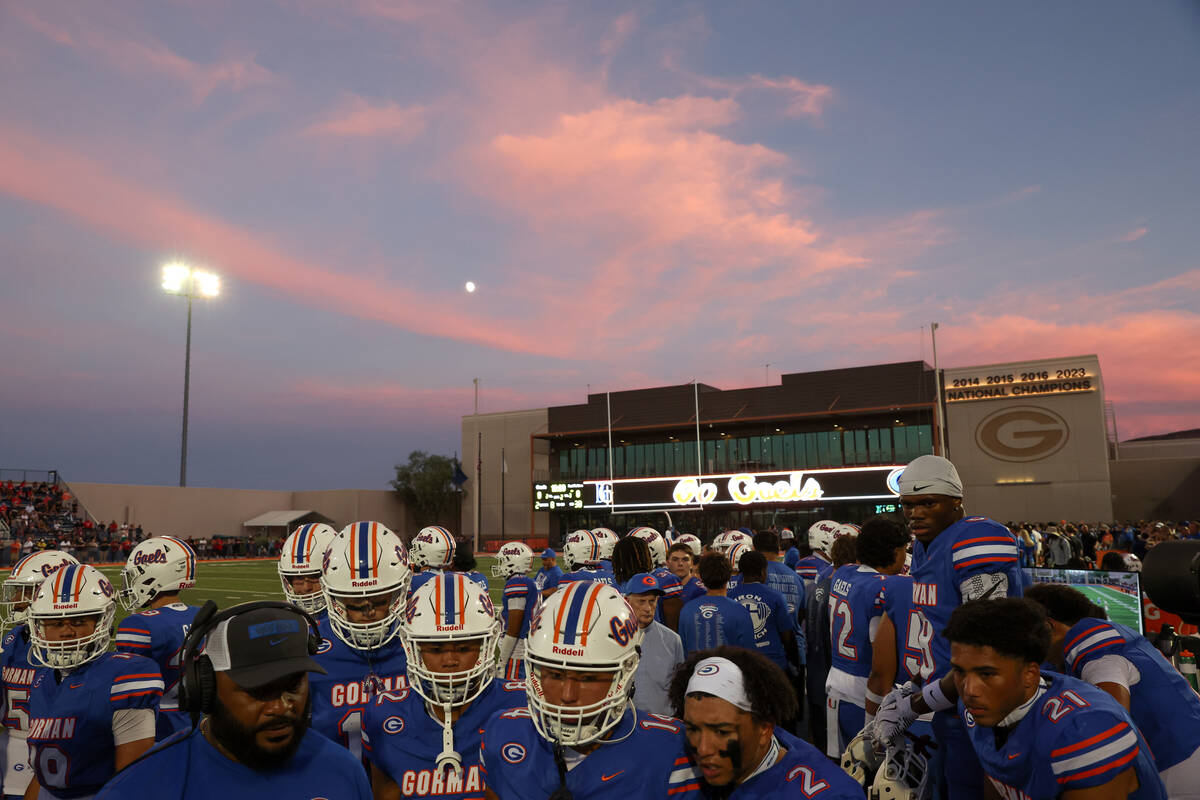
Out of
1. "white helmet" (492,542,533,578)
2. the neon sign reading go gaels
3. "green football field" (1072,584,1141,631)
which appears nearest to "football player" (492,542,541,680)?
"white helmet" (492,542,533,578)

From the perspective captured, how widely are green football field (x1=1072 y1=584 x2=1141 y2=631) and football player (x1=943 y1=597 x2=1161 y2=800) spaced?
22.0 feet

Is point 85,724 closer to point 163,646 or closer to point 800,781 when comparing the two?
point 163,646

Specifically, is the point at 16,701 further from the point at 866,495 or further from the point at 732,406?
the point at 732,406

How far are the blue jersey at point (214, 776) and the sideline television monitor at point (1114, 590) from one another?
8414mm

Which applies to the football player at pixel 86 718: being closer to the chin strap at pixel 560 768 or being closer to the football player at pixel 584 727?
the football player at pixel 584 727

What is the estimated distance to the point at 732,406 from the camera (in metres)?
49.0

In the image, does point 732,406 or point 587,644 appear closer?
point 587,644

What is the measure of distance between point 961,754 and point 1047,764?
127cm

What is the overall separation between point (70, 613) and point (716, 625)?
4.54 meters

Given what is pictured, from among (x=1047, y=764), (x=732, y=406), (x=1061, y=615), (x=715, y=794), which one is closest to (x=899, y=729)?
(x=1061, y=615)

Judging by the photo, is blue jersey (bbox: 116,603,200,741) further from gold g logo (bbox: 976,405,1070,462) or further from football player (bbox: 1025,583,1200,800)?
gold g logo (bbox: 976,405,1070,462)

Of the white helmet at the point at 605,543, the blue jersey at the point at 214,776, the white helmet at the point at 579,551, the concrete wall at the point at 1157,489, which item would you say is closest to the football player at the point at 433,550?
the white helmet at the point at 579,551

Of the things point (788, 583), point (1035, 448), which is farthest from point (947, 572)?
point (1035, 448)

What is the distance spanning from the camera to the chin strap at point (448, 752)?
3.39m
